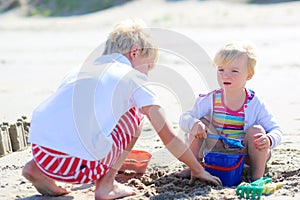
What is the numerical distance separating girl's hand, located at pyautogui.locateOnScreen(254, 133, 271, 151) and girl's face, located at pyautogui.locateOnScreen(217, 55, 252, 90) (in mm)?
381

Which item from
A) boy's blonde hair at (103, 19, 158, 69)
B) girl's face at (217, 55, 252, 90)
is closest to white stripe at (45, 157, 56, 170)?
boy's blonde hair at (103, 19, 158, 69)

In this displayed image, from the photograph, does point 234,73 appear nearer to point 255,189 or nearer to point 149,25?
point 255,189

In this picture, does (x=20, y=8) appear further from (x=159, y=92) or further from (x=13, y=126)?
Answer: (x=13, y=126)

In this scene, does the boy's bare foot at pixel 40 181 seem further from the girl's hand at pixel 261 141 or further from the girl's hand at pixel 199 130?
the girl's hand at pixel 261 141

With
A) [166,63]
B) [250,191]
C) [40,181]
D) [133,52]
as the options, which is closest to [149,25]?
[166,63]

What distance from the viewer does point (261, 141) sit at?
4.20 metres

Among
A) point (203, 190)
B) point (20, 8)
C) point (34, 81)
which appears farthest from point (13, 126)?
point (20, 8)

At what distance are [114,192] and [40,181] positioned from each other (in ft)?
1.51

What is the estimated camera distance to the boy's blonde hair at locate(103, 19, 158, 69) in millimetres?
4121

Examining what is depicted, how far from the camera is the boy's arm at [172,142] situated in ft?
13.1

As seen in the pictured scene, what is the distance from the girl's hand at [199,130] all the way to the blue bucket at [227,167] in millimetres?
134

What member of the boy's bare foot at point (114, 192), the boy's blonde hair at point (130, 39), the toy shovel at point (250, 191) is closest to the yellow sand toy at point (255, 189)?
the toy shovel at point (250, 191)

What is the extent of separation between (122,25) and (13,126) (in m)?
1.72

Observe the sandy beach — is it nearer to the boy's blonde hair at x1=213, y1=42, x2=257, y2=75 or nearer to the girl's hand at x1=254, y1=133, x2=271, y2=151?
the girl's hand at x1=254, y1=133, x2=271, y2=151
